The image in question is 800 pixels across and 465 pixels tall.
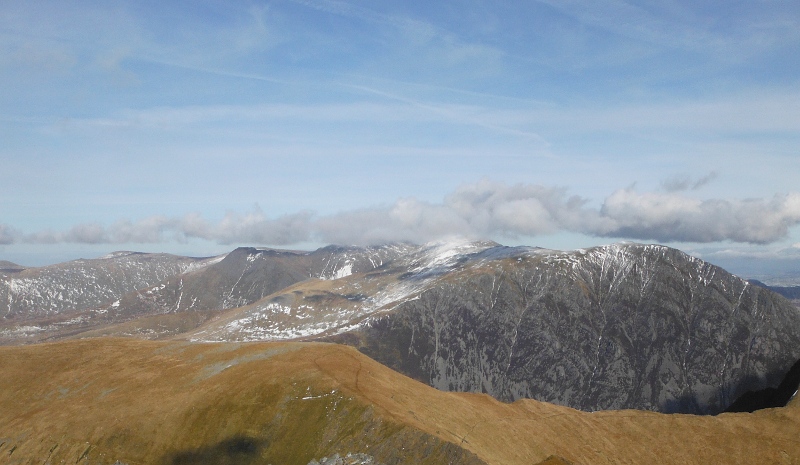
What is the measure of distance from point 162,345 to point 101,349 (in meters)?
15.2

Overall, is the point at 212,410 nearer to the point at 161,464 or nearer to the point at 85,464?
the point at 161,464

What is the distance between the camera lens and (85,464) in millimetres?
100188

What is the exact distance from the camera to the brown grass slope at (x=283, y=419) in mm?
93750

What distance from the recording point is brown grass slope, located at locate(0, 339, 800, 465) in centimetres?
9375

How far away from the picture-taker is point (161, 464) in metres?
98.4

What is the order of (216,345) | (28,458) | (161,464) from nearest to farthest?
1. (161,464)
2. (28,458)
3. (216,345)

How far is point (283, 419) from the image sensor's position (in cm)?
9900

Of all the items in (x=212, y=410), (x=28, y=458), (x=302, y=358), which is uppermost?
(x=302, y=358)

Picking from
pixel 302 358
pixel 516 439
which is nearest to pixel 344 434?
pixel 302 358

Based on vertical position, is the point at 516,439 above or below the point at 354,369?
below

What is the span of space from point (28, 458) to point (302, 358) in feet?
179

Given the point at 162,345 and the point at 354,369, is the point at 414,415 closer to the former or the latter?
the point at 354,369

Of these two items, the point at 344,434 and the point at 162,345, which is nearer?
the point at 344,434

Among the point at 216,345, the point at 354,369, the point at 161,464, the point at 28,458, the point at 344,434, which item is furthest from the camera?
the point at 216,345
